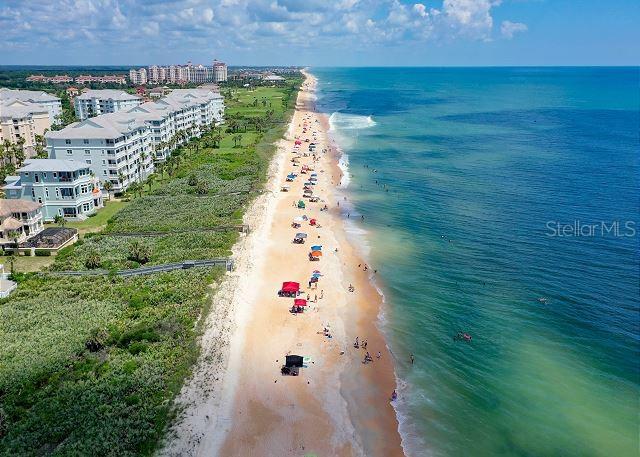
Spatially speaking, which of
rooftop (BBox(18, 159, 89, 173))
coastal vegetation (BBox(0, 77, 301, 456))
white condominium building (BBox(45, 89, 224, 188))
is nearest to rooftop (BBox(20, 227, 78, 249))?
coastal vegetation (BBox(0, 77, 301, 456))

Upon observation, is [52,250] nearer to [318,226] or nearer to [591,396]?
[318,226]

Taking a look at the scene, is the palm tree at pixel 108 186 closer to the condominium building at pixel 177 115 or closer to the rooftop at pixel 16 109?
the condominium building at pixel 177 115

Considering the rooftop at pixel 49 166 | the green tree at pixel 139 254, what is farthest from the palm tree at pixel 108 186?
the green tree at pixel 139 254

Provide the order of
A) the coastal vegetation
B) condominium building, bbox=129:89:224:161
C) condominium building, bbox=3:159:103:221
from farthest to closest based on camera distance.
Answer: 1. condominium building, bbox=129:89:224:161
2. condominium building, bbox=3:159:103:221
3. the coastal vegetation

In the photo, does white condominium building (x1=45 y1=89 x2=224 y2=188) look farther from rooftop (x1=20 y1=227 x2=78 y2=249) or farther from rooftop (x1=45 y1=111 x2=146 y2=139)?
rooftop (x1=20 y1=227 x2=78 y2=249)

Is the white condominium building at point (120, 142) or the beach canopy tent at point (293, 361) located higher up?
the white condominium building at point (120, 142)
